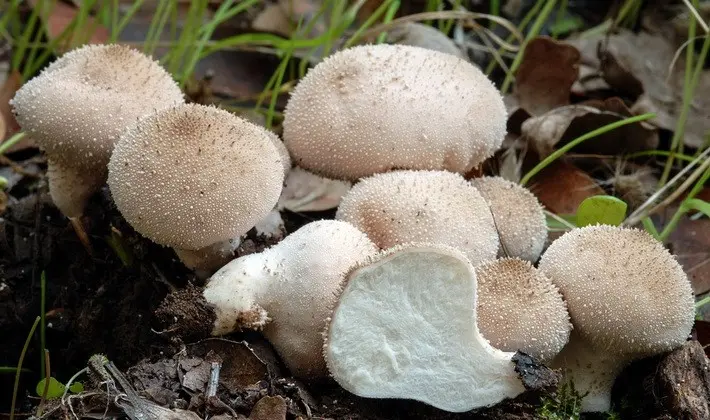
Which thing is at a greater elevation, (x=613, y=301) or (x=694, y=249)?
(x=613, y=301)

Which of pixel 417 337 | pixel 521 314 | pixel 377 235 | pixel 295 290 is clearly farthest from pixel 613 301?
pixel 295 290

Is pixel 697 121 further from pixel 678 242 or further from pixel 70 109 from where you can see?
pixel 70 109

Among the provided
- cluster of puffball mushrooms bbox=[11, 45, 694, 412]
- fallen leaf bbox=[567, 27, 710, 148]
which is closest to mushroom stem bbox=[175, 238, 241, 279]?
cluster of puffball mushrooms bbox=[11, 45, 694, 412]

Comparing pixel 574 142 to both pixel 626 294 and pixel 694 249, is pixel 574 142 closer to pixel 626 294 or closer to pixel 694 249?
pixel 694 249

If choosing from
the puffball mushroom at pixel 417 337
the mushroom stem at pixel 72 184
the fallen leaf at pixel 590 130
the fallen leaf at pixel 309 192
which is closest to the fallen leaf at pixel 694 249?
the fallen leaf at pixel 590 130

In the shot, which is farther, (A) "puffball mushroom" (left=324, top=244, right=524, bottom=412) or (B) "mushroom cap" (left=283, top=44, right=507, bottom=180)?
(B) "mushroom cap" (left=283, top=44, right=507, bottom=180)

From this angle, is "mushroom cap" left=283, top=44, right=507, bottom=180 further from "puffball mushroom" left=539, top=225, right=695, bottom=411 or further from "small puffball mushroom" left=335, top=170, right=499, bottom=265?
"puffball mushroom" left=539, top=225, right=695, bottom=411
